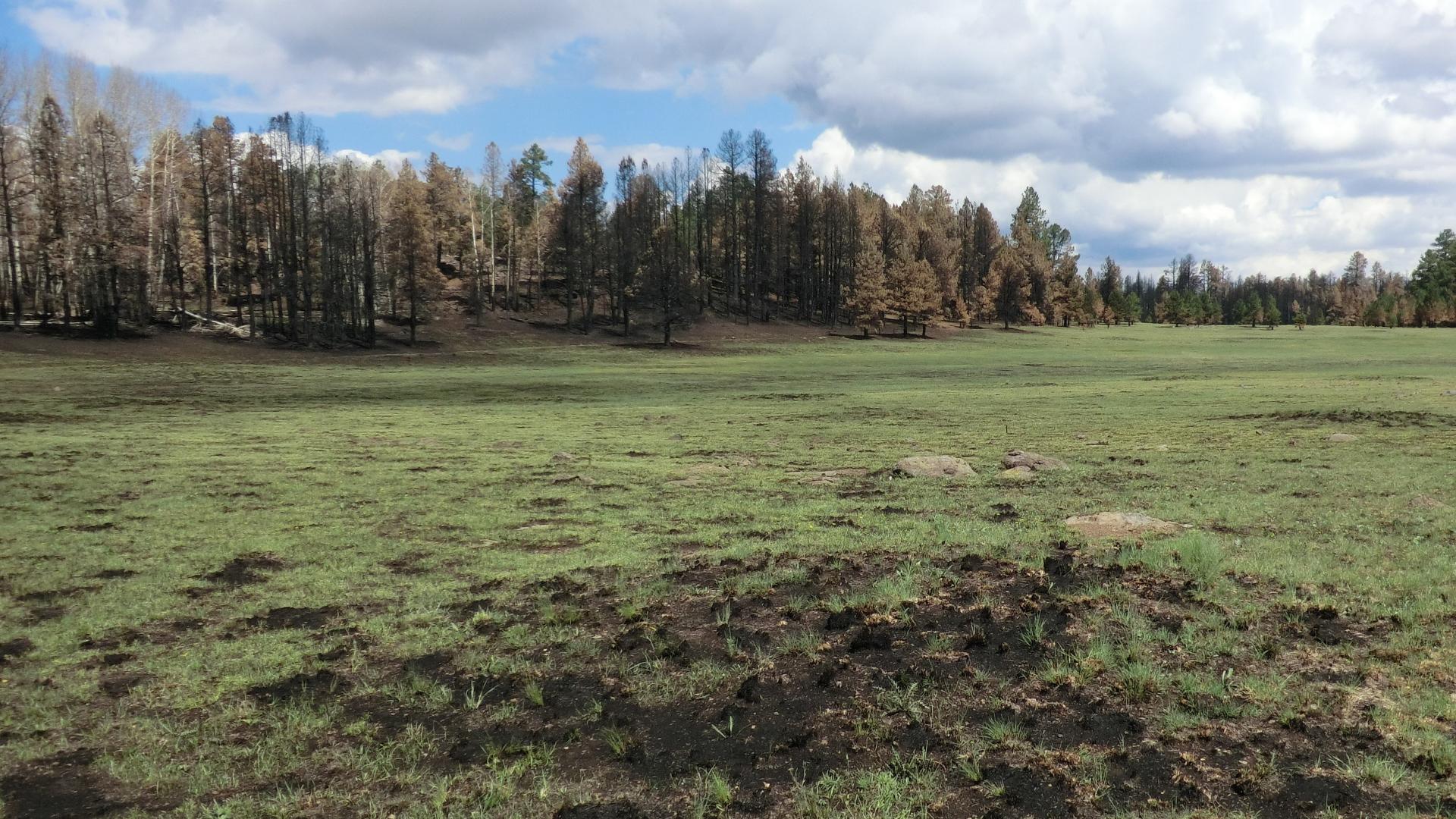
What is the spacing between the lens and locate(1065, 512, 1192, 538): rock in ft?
33.9

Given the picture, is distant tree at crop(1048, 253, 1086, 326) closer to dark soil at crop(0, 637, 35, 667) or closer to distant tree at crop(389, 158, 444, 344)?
distant tree at crop(389, 158, 444, 344)

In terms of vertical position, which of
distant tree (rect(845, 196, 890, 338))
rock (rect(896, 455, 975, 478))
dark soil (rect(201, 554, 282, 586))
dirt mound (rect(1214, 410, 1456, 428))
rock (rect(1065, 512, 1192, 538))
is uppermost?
distant tree (rect(845, 196, 890, 338))

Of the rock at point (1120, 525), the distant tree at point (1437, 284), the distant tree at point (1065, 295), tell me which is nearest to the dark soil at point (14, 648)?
the rock at point (1120, 525)

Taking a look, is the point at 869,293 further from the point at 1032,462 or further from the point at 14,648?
the point at 14,648

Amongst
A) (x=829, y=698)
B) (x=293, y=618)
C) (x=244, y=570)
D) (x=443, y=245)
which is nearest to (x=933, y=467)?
(x=829, y=698)

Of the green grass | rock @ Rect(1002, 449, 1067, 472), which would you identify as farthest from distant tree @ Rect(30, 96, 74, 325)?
rock @ Rect(1002, 449, 1067, 472)

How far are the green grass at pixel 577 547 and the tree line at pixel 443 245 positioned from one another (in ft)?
145

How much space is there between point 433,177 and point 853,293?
183 ft

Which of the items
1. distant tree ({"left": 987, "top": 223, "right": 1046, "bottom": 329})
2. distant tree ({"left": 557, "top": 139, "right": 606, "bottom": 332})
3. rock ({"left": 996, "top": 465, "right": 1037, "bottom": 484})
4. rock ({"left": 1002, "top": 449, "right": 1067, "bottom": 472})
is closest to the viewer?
rock ({"left": 996, "top": 465, "right": 1037, "bottom": 484})

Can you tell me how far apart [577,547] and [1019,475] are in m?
9.08

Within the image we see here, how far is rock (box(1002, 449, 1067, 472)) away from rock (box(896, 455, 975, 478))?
0.83m

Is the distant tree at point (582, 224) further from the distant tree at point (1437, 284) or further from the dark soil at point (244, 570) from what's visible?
the distant tree at point (1437, 284)

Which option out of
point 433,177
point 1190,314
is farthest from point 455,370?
point 1190,314

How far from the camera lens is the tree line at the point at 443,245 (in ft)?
203
